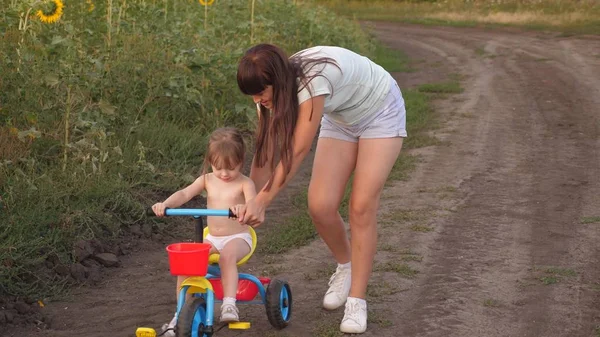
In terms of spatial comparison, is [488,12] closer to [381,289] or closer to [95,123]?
[95,123]

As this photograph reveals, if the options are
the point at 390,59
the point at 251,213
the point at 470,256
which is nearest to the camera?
the point at 251,213

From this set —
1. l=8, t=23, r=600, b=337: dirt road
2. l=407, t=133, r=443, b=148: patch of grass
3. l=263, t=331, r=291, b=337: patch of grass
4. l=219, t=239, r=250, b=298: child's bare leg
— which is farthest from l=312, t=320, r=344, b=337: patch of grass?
l=407, t=133, r=443, b=148: patch of grass

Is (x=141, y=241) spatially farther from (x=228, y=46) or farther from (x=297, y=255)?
(x=228, y=46)

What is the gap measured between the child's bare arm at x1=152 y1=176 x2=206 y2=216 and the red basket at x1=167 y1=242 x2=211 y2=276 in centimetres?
25

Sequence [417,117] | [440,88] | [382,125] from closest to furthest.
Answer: [382,125] < [417,117] < [440,88]

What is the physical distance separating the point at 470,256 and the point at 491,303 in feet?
3.45

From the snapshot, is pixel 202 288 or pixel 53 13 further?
pixel 53 13

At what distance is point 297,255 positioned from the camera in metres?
7.20

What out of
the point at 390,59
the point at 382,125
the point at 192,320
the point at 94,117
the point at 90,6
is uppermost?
the point at 90,6

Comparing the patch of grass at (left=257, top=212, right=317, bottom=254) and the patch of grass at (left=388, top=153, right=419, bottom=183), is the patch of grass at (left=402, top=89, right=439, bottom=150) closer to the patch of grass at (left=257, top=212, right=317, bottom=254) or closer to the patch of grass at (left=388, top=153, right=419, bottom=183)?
the patch of grass at (left=388, top=153, right=419, bottom=183)

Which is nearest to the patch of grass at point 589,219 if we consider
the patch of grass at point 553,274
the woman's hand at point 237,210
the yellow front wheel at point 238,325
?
the patch of grass at point 553,274

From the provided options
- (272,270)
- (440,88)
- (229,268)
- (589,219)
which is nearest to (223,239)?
(229,268)

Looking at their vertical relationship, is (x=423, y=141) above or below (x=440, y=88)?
above

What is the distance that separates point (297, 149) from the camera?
4988mm
